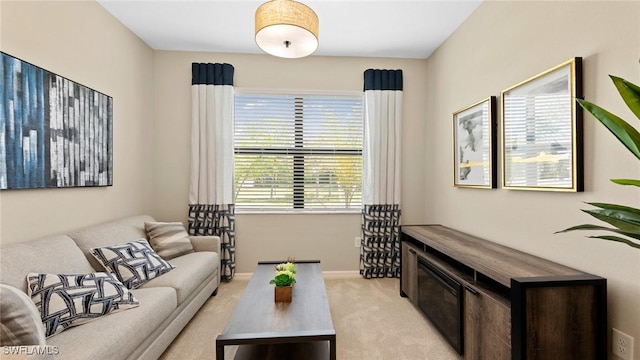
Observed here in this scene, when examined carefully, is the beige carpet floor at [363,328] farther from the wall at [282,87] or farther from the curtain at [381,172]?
the wall at [282,87]

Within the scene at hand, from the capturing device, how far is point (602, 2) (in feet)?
5.29

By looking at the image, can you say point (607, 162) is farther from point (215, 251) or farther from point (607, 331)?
Result: point (215, 251)

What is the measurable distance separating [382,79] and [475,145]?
156 cm

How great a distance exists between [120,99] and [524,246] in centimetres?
391

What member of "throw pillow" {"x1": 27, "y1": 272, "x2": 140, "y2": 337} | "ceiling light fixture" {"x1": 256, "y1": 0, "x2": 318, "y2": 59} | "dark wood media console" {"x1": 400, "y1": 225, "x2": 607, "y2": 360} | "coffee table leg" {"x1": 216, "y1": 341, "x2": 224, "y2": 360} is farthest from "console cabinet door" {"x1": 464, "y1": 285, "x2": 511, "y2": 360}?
"throw pillow" {"x1": 27, "y1": 272, "x2": 140, "y2": 337}

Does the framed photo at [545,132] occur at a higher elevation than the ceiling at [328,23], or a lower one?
lower

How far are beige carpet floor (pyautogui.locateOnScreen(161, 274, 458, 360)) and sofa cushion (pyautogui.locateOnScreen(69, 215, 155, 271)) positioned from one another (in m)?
0.94

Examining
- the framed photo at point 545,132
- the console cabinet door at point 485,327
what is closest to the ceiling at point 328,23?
the framed photo at point 545,132

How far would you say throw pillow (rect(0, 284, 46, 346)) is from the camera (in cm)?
126

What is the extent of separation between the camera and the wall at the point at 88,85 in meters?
1.96

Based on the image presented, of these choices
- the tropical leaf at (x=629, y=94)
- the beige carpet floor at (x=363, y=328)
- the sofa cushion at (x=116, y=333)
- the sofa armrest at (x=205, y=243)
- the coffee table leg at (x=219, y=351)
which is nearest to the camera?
the tropical leaf at (x=629, y=94)

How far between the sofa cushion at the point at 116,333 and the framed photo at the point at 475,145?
270cm

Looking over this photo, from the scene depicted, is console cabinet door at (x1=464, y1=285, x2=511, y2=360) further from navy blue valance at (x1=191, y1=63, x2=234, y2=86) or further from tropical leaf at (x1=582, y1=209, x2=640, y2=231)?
navy blue valance at (x1=191, y1=63, x2=234, y2=86)

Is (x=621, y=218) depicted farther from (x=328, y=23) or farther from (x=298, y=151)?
(x=298, y=151)
